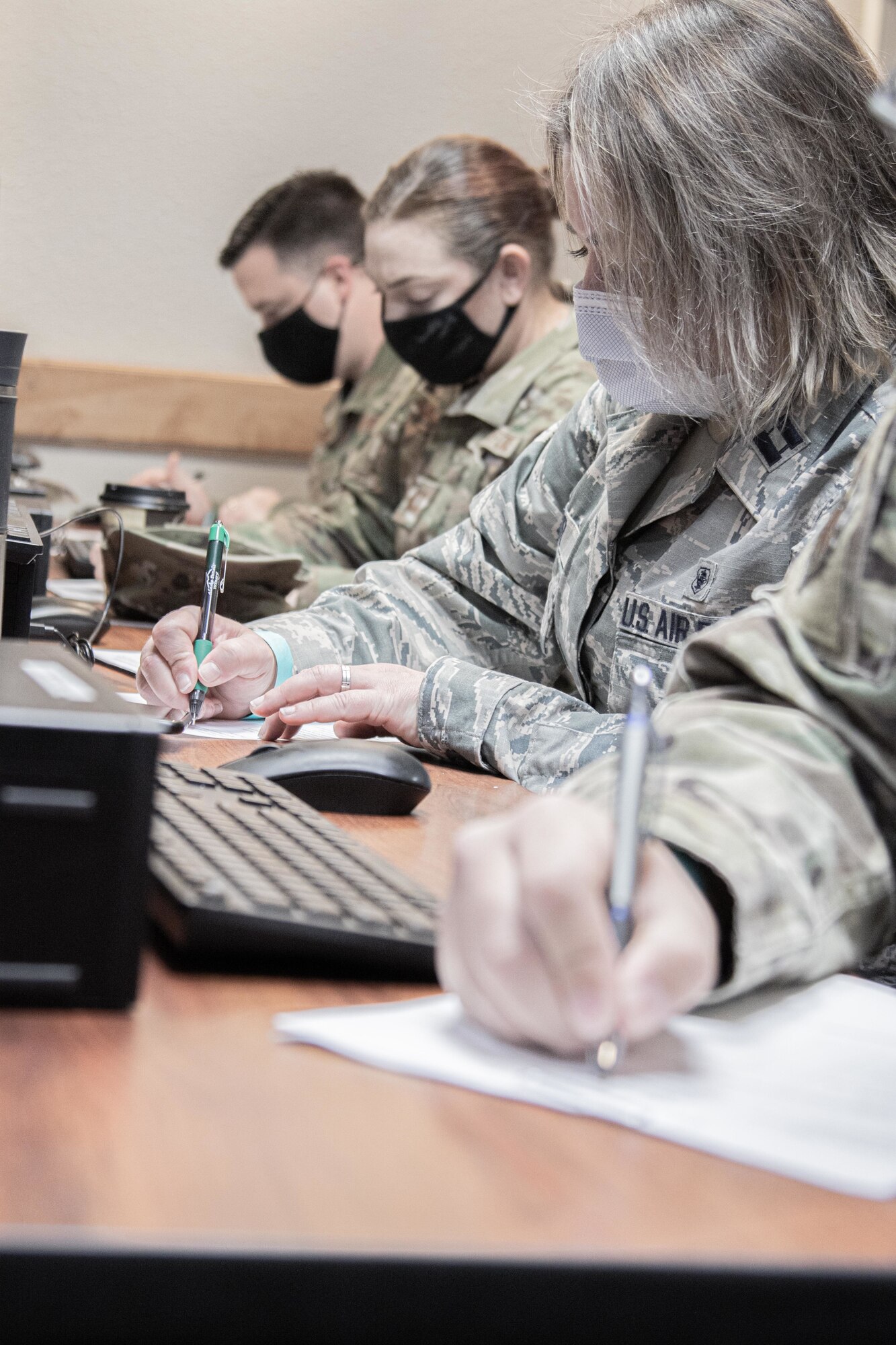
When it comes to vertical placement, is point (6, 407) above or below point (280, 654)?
above

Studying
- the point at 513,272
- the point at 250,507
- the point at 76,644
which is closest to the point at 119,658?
the point at 76,644

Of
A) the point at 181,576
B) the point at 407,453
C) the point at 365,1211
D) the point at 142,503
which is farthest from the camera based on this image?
the point at 407,453

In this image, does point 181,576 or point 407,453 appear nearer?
point 181,576

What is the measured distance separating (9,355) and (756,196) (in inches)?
23.7

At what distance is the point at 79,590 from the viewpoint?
6.74 feet

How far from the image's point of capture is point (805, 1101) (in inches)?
18.0

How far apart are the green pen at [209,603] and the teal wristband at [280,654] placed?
60 mm

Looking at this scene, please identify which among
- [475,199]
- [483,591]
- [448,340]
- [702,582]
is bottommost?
[483,591]

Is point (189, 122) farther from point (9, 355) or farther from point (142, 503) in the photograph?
point (9, 355)

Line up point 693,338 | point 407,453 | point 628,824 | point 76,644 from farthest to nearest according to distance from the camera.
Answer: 1. point 407,453
2. point 76,644
3. point 693,338
4. point 628,824

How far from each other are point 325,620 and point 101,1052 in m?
0.97

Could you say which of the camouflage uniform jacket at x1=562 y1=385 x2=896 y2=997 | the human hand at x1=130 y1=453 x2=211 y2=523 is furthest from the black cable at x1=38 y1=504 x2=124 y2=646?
the camouflage uniform jacket at x1=562 y1=385 x2=896 y2=997

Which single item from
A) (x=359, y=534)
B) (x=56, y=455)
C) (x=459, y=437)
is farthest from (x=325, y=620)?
(x=56, y=455)

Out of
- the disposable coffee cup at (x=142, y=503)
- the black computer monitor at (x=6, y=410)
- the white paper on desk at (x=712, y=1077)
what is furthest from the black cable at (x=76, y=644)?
the white paper on desk at (x=712, y=1077)
